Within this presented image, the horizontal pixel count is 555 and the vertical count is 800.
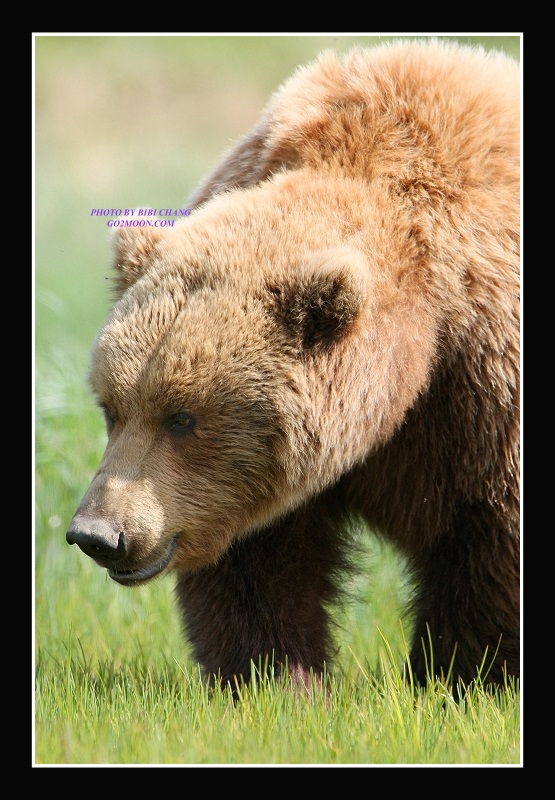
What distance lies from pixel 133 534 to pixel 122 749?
0.86 meters

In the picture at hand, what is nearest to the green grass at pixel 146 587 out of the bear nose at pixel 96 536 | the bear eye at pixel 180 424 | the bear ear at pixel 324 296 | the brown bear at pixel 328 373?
the brown bear at pixel 328 373

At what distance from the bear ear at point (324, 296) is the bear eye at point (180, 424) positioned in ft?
1.85

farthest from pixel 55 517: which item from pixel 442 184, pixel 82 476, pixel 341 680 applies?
pixel 442 184

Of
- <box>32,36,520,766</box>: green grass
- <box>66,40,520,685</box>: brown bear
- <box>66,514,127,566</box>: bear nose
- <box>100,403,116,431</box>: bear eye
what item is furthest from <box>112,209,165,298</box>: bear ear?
<box>66,514,127,566</box>: bear nose

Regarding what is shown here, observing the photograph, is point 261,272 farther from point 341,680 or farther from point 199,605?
point 341,680

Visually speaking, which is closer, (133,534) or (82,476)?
(133,534)

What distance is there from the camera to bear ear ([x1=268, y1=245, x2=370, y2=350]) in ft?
15.4

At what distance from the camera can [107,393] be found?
16.3 feet

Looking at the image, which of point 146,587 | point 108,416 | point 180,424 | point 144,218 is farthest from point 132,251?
point 146,587

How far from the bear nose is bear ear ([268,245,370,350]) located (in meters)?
1.11

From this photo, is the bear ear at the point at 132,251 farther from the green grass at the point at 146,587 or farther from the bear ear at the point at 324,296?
the bear ear at the point at 324,296

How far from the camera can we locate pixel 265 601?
5.58 m

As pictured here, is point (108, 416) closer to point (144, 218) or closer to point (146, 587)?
point (144, 218)

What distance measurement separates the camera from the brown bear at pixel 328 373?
484 centimetres
